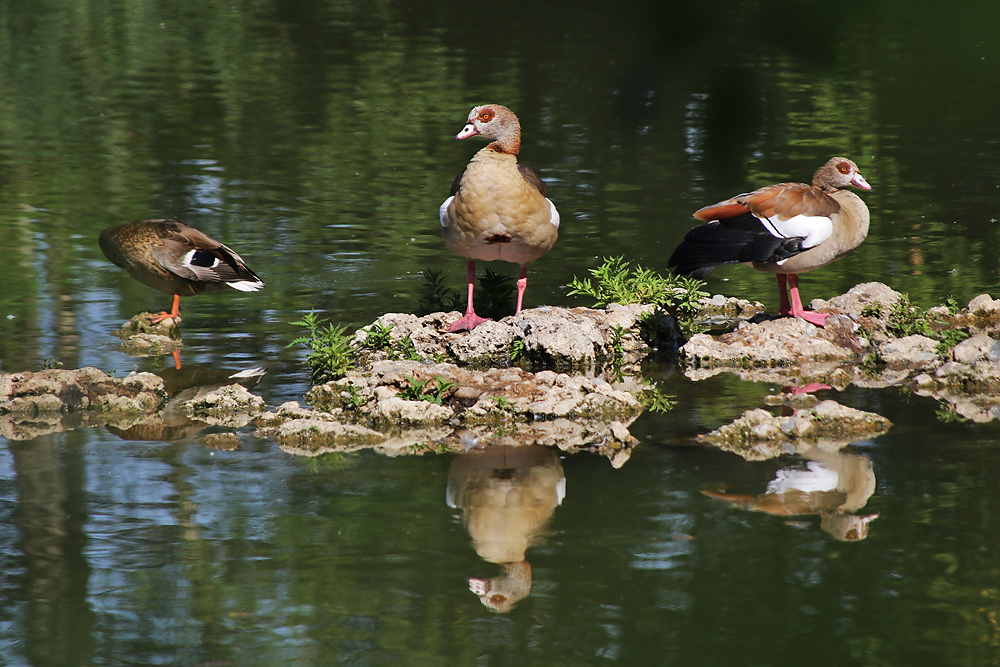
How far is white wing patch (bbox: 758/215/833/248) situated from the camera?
26.8ft

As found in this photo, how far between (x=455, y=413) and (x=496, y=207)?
1962mm

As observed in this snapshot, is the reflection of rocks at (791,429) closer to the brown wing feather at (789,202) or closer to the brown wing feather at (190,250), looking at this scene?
the brown wing feather at (789,202)

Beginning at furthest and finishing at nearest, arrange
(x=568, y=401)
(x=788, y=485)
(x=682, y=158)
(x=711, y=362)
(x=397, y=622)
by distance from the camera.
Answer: (x=682, y=158) → (x=711, y=362) → (x=568, y=401) → (x=788, y=485) → (x=397, y=622)

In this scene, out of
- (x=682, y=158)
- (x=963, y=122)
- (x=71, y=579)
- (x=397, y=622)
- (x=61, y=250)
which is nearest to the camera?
(x=397, y=622)

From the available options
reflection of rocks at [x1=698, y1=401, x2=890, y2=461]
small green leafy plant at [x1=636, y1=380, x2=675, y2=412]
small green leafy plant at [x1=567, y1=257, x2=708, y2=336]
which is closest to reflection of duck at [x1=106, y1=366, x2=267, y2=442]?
small green leafy plant at [x1=636, y1=380, x2=675, y2=412]

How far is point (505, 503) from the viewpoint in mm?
5551

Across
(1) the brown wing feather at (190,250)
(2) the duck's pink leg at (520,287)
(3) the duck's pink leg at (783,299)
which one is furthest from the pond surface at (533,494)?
(3) the duck's pink leg at (783,299)

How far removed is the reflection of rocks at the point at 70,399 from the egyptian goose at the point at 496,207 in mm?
2432

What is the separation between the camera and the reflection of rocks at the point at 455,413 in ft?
21.1

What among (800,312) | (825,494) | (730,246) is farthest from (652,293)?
(825,494)

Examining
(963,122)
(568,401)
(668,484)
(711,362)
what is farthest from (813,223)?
(963,122)

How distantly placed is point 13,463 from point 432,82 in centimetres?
1863

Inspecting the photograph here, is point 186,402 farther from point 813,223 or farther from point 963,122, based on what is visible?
point 963,122

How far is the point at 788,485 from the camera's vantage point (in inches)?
227
